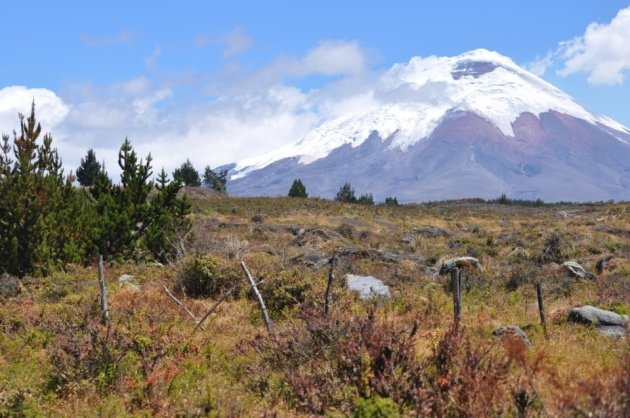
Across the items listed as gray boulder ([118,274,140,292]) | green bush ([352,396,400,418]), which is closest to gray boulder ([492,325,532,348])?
green bush ([352,396,400,418])

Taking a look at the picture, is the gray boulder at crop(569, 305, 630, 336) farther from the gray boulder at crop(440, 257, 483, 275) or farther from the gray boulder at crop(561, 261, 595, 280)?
the gray boulder at crop(440, 257, 483, 275)

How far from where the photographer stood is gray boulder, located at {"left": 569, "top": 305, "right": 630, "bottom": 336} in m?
11.1

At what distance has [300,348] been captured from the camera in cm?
873

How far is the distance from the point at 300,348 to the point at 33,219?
474 inches

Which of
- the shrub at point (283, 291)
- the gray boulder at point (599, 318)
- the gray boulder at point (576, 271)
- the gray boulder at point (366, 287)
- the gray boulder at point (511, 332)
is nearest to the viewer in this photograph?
the gray boulder at point (511, 332)

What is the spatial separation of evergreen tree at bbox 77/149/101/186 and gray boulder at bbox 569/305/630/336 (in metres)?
68.7

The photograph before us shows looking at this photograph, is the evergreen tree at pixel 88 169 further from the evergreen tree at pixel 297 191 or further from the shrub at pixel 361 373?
the shrub at pixel 361 373

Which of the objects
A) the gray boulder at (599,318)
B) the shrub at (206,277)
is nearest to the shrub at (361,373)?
the gray boulder at (599,318)

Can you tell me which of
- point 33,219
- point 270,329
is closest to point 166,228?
point 33,219

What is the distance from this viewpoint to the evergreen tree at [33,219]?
57.5 ft

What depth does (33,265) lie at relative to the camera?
58.0 ft

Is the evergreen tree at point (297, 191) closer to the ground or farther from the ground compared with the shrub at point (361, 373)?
farther from the ground

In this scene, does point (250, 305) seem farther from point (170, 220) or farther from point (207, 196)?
point (207, 196)

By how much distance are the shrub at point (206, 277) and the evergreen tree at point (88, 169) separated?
61.5 m
